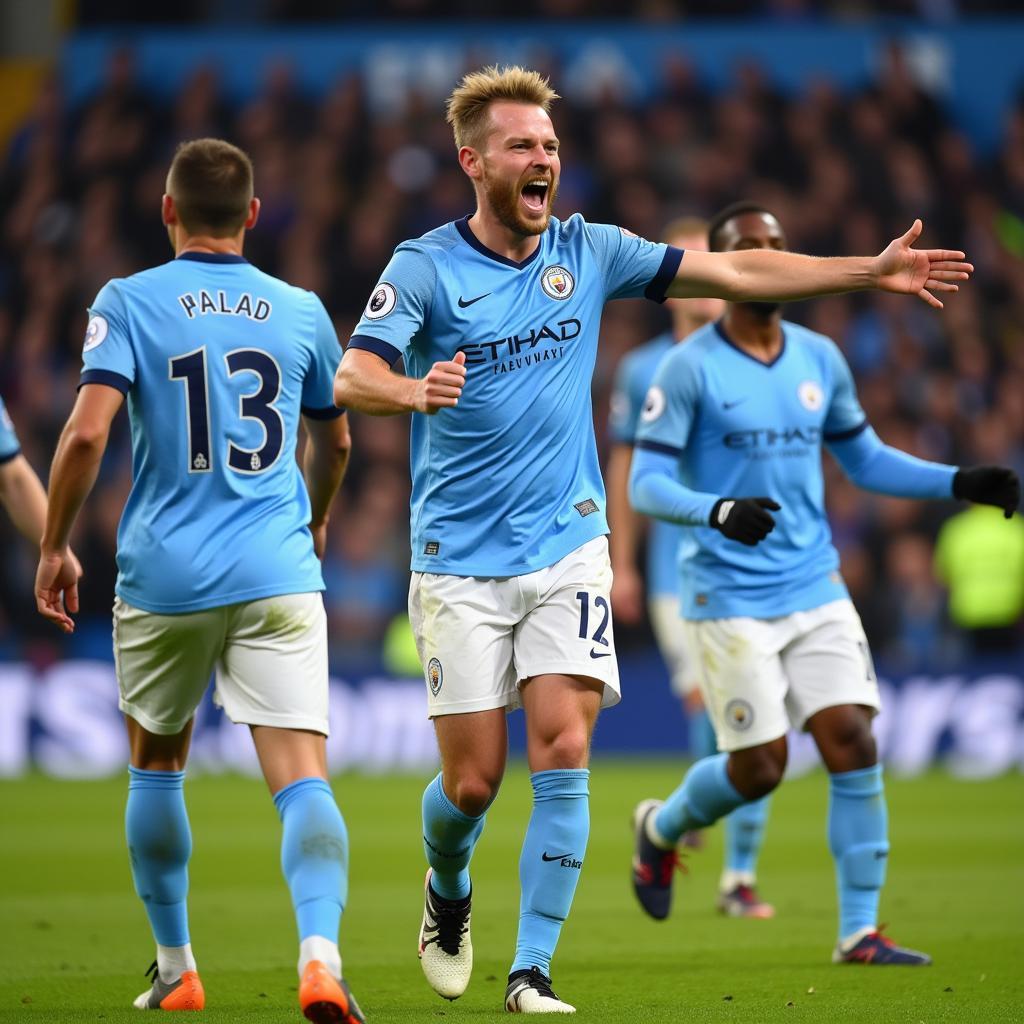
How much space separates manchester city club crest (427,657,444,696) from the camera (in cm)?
544

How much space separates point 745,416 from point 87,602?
9.98 meters

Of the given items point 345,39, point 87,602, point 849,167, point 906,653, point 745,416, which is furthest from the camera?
point 345,39

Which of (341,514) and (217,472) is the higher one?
(217,472)

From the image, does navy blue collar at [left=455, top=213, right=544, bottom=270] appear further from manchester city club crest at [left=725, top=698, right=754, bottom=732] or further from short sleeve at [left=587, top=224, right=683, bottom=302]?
manchester city club crest at [left=725, top=698, right=754, bottom=732]

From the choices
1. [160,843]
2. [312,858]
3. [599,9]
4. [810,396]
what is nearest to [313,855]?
[312,858]

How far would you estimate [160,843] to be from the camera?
5344mm

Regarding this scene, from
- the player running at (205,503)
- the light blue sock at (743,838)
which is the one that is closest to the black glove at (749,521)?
the player running at (205,503)

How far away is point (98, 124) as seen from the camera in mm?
19969

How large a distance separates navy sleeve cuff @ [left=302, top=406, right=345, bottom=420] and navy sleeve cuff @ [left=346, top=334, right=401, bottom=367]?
0.50 m

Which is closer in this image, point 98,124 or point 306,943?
point 306,943

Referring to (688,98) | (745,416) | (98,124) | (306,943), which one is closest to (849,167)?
(688,98)

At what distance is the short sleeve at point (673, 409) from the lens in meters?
7.07

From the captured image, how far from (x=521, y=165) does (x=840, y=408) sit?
7.33 ft

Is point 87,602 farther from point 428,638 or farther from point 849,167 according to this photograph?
point 428,638
